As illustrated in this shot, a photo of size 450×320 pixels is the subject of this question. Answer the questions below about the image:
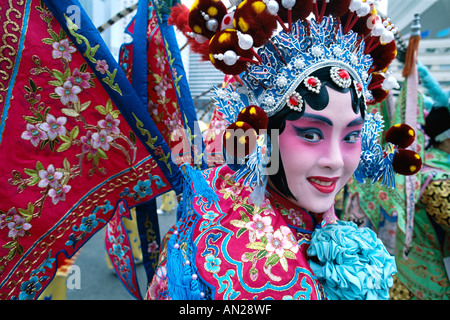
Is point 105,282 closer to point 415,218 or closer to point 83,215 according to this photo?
point 83,215

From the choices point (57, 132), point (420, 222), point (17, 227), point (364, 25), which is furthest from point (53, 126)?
point (420, 222)

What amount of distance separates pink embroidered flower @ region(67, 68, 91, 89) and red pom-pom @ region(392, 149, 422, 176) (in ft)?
4.12

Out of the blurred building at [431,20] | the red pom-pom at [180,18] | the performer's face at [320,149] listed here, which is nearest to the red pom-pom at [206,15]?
the red pom-pom at [180,18]

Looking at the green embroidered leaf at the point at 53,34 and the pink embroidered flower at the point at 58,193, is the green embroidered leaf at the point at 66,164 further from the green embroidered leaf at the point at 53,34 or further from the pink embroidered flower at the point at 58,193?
the green embroidered leaf at the point at 53,34

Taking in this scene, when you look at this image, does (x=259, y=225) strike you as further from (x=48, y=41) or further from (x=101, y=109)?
(x=48, y=41)

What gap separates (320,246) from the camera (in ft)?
3.17

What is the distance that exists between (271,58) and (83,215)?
3.08 ft

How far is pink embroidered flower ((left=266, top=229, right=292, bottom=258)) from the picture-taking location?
3.05 feet

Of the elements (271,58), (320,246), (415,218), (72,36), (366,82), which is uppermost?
(72,36)

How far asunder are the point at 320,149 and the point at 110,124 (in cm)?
80

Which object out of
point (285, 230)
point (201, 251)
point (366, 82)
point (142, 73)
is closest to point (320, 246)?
point (285, 230)

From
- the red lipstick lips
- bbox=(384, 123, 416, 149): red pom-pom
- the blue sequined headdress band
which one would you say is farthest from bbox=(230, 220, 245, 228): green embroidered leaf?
bbox=(384, 123, 416, 149): red pom-pom

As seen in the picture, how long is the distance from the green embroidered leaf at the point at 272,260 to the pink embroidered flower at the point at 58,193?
772 millimetres

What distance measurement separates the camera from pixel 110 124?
1121mm
